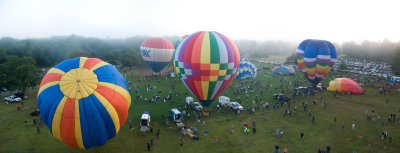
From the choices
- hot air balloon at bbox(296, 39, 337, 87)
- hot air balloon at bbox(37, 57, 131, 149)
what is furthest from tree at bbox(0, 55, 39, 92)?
hot air balloon at bbox(296, 39, 337, 87)

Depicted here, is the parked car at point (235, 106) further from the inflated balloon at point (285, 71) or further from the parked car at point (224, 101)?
the inflated balloon at point (285, 71)

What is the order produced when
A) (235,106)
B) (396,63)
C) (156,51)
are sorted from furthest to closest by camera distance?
(396,63) < (156,51) < (235,106)

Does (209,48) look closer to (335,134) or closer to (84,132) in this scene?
(84,132)

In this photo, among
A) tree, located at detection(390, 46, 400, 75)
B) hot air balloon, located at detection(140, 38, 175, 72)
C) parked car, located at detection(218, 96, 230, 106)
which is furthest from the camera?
tree, located at detection(390, 46, 400, 75)

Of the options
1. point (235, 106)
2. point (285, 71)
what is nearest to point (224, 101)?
point (235, 106)

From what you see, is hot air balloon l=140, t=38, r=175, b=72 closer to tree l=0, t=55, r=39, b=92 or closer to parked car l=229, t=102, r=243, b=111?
tree l=0, t=55, r=39, b=92

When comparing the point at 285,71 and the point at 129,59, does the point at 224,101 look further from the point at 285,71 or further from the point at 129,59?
the point at 129,59
